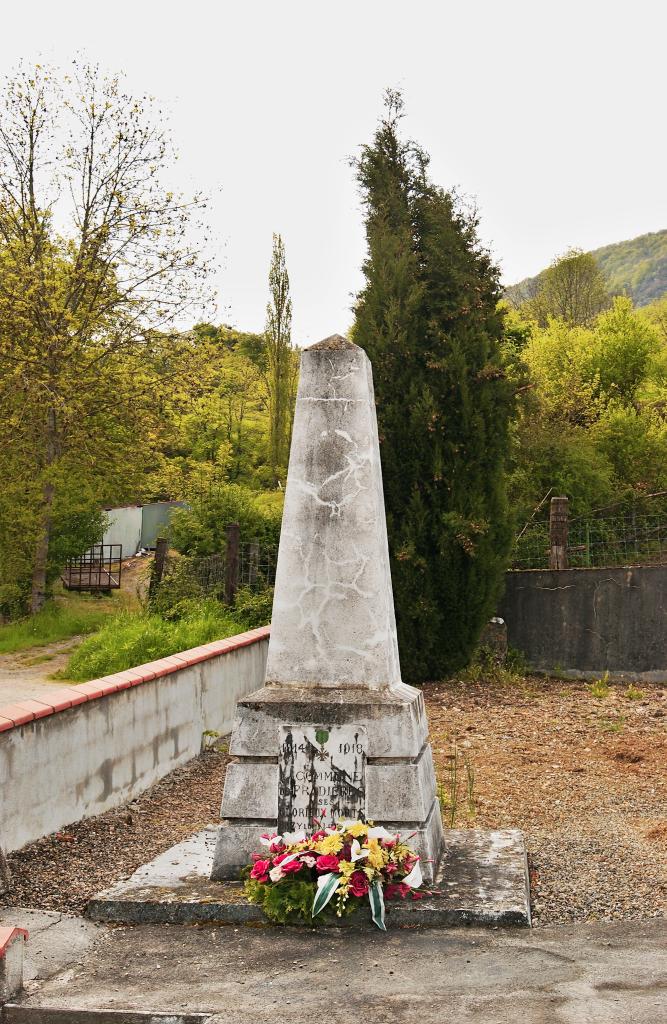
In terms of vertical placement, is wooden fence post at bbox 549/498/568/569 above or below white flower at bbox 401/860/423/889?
above

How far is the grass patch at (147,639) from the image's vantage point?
12.3m

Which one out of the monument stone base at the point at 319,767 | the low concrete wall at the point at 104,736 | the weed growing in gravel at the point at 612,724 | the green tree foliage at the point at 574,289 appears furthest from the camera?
the green tree foliage at the point at 574,289

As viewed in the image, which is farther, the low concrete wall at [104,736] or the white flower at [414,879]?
the low concrete wall at [104,736]

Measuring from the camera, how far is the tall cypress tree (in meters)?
12.4

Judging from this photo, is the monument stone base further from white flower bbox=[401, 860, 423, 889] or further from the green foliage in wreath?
the green foliage in wreath

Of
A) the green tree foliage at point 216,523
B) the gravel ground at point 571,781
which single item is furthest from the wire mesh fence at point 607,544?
the green tree foliage at point 216,523

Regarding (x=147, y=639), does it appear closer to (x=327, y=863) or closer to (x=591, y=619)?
(x=591, y=619)

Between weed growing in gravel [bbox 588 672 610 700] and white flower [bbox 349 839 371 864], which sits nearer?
white flower [bbox 349 839 371 864]

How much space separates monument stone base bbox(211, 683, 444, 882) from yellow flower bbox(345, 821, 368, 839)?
6.2 inches

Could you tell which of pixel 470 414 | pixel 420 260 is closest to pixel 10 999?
pixel 470 414

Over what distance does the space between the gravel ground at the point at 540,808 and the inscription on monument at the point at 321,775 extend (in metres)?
1.12

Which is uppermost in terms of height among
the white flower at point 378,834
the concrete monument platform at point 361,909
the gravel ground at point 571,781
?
the white flower at point 378,834

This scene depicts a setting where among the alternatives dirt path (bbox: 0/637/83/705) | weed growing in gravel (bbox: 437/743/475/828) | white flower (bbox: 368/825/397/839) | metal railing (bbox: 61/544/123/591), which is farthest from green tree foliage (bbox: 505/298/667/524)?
metal railing (bbox: 61/544/123/591)

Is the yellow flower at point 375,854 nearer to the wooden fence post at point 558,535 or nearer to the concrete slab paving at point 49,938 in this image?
the concrete slab paving at point 49,938
